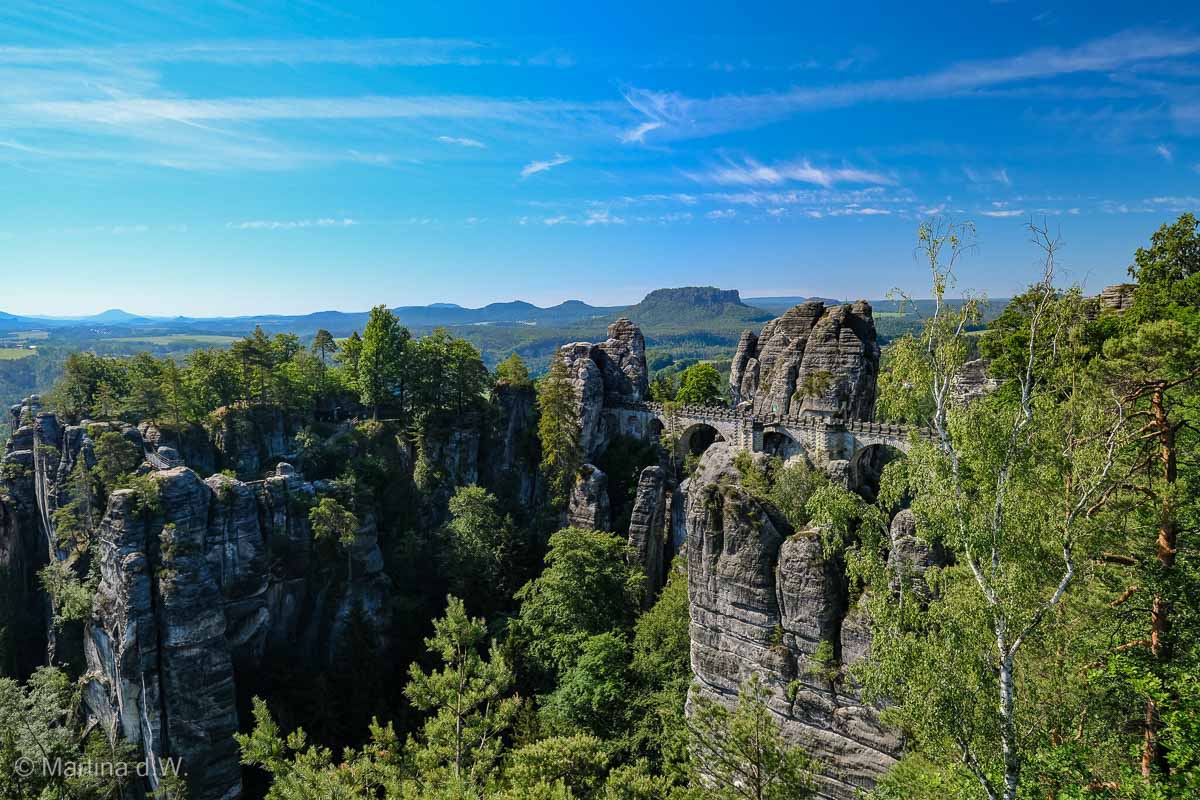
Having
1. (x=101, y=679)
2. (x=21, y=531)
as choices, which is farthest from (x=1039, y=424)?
(x=21, y=531)

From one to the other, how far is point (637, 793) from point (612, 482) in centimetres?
3144

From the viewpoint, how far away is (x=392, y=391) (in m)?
49.2

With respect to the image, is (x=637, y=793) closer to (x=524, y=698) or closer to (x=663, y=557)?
(x=524, y=698)

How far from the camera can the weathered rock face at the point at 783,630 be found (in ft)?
57.1

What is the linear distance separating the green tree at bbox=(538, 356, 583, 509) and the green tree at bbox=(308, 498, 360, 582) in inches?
565

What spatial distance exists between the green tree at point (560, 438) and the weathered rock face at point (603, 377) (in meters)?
1.62

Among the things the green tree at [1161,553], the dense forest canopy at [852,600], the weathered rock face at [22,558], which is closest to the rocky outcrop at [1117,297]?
the dense forest canopy at [852,600]

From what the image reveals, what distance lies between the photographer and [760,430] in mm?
43656

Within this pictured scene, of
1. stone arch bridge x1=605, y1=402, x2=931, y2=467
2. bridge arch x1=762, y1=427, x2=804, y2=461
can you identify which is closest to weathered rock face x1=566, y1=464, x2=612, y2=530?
stone arch bridge x1=605, y1=402, x2=931, y2=467

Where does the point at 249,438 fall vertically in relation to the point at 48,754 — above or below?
above

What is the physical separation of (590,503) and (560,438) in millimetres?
5327

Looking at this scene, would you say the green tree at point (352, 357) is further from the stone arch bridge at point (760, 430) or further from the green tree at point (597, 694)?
the green tree at point (597, 694)

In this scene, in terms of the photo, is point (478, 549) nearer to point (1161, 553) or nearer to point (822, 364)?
point (822, 364)

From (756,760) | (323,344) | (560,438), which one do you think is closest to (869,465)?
(560,438)
